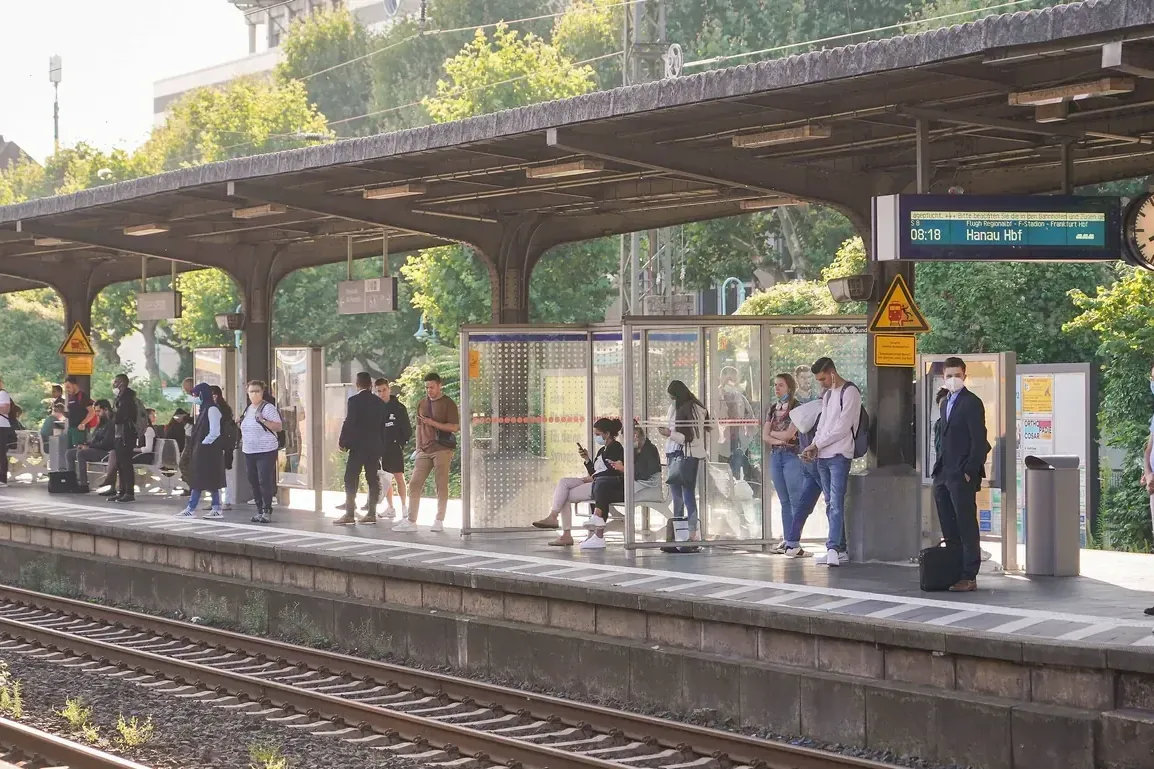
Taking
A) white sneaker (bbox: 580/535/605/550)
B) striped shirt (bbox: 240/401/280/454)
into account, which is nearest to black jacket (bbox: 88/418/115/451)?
striped shirt (bbox: 240/401/280/454)

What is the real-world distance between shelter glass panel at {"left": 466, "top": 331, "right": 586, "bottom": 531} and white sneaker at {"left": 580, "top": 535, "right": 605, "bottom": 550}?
4.94 feet

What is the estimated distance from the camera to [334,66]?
243 feet

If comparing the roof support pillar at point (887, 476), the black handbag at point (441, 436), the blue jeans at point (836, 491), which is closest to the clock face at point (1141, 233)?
the roof support pillar at point (887, 476)

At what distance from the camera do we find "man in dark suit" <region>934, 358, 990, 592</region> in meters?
Result: 12.0

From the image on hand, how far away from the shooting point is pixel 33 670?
44.7 feet

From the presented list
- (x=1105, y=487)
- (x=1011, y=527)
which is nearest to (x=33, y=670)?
(x=1011, y=527)

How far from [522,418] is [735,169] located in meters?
4.01

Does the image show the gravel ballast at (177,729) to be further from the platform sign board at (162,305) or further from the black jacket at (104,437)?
the black jacket at (104,437)

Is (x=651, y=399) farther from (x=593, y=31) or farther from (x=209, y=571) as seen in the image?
(x=593, y=31)

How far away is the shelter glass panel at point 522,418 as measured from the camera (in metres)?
16.8

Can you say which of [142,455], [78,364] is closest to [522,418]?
[142,455]

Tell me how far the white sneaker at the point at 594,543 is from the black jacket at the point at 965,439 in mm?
4218

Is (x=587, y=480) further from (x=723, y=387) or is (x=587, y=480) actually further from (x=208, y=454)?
(x=208, y=454)

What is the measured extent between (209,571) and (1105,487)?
40.4 feet
